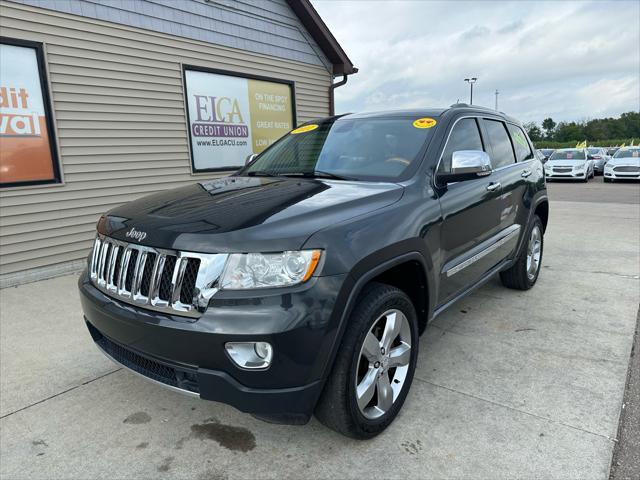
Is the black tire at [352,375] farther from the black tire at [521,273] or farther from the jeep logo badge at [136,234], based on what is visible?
the black tire at [521,273]

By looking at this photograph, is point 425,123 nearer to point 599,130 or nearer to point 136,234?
point 136,234

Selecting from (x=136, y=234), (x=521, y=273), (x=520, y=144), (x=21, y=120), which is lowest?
(x=521, y=273)

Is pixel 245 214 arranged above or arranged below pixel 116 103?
below

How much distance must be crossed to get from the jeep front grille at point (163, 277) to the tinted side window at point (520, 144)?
3482mm

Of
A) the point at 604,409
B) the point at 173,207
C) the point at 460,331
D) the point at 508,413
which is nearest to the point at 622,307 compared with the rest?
the point at 460,331

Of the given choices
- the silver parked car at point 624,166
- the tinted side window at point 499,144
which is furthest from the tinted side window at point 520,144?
the silver parked car at point 624,166

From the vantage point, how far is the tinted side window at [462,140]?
309 cm

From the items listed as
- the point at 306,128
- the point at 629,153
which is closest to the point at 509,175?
the point at 306,128

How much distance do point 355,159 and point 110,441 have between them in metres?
2.24

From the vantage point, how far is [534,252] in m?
4.84

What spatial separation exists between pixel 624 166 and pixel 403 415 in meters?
21.0

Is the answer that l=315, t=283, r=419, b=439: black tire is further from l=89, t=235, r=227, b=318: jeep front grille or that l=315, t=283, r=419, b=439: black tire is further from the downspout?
the downspout

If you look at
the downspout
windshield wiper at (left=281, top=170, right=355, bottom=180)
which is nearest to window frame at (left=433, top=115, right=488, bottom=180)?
windshield wiper at (left=281, top=170, right=355, bottom=180)

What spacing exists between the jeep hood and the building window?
3.58 metres
